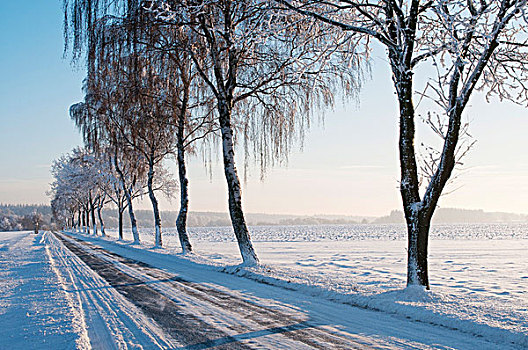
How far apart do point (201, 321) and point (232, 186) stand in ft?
24.6

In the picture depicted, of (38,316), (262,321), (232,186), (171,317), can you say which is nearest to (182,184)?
(232,186)

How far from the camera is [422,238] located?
26.1 ft

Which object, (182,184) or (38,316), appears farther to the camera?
(182,184)

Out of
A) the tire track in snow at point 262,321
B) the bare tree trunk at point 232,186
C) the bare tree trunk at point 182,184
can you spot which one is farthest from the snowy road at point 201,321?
the bare tree trunk at point 182,184

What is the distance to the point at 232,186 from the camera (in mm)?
13336

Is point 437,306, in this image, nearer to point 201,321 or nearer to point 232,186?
point 201,321

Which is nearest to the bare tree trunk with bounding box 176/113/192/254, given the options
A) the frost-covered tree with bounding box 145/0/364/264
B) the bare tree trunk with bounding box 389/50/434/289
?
the frost-covered tree with bounding box 145/0/364/264

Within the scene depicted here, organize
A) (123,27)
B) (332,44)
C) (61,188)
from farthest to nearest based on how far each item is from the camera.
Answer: (61,188)
(123,27)
(332,44)

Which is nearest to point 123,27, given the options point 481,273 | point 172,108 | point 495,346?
point 172,108

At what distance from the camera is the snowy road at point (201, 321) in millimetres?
4980

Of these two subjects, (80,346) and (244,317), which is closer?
(80,346)

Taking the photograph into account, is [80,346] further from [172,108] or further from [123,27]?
[172,108]

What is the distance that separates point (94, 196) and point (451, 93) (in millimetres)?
51899

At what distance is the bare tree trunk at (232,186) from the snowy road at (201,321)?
350 cm
